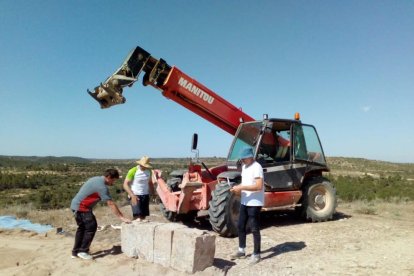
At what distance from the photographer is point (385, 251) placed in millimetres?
7258

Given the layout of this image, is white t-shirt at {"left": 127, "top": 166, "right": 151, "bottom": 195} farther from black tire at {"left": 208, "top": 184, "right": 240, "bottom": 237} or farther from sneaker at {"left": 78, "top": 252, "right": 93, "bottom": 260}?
sneaker at {"left": 78, "top": 252, "right": 93, "bottom": 260}

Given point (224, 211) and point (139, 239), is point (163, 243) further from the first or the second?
point (224, 211)

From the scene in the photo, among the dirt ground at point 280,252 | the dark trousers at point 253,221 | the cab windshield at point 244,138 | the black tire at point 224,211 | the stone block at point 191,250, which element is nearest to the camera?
the stone block at point 191,250

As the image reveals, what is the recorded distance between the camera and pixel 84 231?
282 inches

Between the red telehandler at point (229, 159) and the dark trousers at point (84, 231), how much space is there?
2.21 m

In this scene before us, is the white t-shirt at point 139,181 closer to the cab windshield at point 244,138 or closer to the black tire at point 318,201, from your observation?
the cab windshield at point 244,138

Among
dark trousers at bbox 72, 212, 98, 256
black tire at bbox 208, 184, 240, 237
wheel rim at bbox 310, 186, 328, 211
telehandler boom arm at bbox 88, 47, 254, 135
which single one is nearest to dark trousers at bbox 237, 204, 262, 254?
black tire at bbox 208, 184, 240, 237

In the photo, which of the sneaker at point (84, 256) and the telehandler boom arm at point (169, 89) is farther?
the telehandler boom arm at point (169, 89)

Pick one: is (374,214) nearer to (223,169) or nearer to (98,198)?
(223,169)

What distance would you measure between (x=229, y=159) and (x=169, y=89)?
2.42 meters

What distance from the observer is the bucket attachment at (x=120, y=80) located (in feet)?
28.5

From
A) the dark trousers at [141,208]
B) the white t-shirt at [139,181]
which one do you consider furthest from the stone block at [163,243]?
the white t-shirt at [139,181]

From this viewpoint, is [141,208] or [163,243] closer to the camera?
[163,243]

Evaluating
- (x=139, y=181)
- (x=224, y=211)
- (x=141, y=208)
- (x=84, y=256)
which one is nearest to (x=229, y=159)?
(x=224, y=211)
